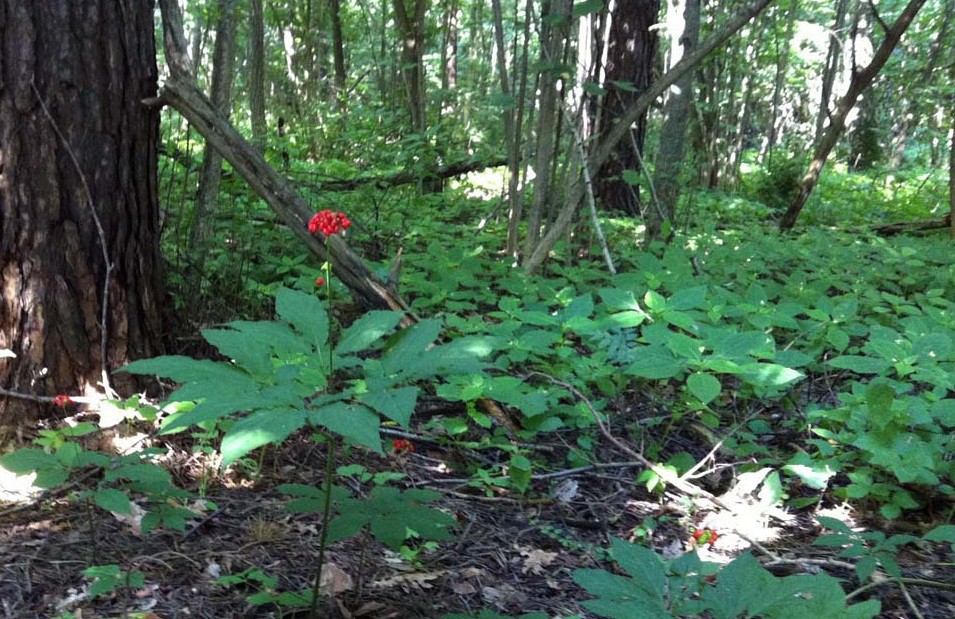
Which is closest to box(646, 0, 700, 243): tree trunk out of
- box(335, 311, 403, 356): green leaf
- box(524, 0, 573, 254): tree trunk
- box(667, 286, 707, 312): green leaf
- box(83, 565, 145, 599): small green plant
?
box(524, 0, 573, 254): tree trunk

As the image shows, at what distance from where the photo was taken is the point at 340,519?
162 cm

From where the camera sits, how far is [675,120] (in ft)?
20.1

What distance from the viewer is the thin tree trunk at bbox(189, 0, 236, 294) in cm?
392

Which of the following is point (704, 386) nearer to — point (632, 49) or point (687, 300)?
point (687, 300)

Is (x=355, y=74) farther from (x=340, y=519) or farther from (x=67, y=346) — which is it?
(x=340, y=519)

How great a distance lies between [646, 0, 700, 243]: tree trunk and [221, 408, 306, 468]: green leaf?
4889mm

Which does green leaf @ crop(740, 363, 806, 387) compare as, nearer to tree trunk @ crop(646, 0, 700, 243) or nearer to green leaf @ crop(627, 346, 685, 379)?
green leaf @ crop(627, 346, 685, 379)

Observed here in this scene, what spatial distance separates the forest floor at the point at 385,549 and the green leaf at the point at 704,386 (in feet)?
1.69

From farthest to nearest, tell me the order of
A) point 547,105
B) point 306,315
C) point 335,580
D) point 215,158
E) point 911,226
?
point 911,226 < point 547,105 < point 215,158 < point 335,580 < point 306,315

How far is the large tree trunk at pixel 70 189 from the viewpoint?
262 cm

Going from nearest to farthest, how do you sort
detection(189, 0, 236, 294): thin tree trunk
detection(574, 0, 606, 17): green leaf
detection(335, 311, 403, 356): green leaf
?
1. detection(335, 311, 403, 356): green leaf
2. detection(574, 0, 606, 17): green leaf
3. detection(189, 0, 236, 294): thin tree trunk

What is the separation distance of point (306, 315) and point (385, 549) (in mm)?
983

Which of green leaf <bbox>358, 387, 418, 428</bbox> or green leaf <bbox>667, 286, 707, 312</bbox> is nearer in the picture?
green leaf <bbox>358, 387, 418, 428</bbox>

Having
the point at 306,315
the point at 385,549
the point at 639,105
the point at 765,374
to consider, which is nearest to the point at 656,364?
the point at 765,374
